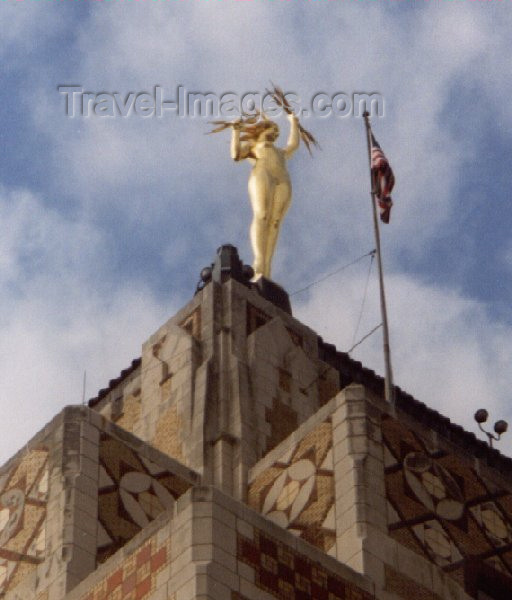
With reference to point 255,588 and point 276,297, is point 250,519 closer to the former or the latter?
point 255,588

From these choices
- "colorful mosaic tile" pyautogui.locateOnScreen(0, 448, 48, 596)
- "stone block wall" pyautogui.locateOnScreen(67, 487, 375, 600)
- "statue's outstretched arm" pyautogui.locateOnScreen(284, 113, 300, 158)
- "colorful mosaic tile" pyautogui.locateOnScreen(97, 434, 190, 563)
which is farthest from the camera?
"statue's outstretched arm" pyautogui.locateOnScreen(284, 113, 300, 158)

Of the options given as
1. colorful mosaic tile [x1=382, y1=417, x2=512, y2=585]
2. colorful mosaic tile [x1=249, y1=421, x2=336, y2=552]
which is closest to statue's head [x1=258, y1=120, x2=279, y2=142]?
colorful mosaic tile [x1=249, y1=421, x2=336, y2=552]

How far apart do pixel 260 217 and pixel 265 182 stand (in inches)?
27.4

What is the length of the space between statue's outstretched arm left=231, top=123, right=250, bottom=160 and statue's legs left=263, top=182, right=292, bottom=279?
1.04 m

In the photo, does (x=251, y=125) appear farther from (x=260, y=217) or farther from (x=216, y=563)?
(x=216, y=563)

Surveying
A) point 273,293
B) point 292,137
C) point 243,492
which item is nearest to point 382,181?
point 292,137

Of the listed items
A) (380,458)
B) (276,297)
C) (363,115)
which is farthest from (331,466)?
(363,115)

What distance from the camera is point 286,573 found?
118ft

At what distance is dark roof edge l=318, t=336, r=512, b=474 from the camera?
49.0 metres

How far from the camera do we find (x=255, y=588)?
3544 centimetres

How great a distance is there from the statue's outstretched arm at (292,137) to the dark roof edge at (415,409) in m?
3.69

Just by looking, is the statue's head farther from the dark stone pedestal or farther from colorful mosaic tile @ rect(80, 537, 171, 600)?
colorful mosaic tile @ rect(80, 537, 171, 600)

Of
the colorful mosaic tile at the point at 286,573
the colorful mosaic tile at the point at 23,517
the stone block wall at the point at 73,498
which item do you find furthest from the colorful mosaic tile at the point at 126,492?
the colorful mosaic tile at the point at 286,573

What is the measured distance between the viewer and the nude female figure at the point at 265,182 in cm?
4875
